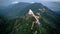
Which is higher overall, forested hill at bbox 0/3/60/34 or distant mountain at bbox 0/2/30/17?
distant mountain at bbox 0/2/30/17

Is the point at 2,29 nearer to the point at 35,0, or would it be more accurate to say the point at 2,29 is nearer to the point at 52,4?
the point at 35,0

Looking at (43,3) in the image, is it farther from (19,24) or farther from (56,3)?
(19,24)

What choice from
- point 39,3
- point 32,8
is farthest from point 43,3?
point 32,8

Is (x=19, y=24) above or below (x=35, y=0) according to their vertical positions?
below

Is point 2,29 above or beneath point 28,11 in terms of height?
beneath

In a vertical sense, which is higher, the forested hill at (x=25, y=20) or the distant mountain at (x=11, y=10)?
the distant mountain at (x=11, y=10)

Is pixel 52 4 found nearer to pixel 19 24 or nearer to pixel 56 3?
pixel 56 3

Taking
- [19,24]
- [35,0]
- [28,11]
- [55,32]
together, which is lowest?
[55,32]

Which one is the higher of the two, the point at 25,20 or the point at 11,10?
the point at 11,10

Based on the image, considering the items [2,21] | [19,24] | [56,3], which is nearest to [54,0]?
[56,3]
